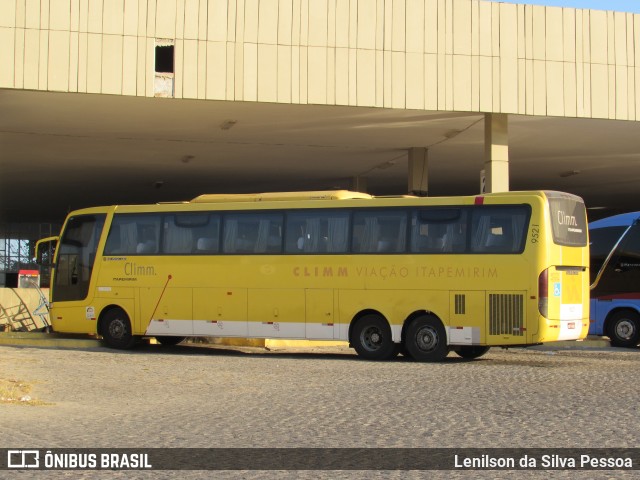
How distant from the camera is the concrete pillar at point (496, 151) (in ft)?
80.7

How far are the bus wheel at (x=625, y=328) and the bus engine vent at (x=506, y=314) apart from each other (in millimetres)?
7408

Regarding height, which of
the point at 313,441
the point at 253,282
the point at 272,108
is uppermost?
the point at 272,108

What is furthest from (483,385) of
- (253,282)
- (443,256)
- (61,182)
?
(61,182)

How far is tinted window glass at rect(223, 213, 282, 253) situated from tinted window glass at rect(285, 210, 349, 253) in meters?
0.28

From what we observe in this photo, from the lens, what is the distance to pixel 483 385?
46.4 ft

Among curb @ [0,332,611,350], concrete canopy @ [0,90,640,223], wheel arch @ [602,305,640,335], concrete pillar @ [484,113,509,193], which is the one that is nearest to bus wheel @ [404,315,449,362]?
curb @ [0,332,611,350]

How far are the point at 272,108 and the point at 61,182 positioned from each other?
68.6 feet

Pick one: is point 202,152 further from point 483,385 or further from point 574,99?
point 483,385

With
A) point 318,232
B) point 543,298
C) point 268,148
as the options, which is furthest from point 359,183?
point 543,298

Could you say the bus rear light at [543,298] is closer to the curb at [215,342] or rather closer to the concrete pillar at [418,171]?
the curb at [215,342]

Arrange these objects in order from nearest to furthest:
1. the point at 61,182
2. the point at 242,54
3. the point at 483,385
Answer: the point at 483,385 → the point at 242,54 → the point at 61,182

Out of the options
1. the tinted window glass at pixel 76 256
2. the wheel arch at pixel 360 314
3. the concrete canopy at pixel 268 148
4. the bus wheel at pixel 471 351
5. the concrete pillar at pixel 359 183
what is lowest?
the bus wheel at pixel 471 351

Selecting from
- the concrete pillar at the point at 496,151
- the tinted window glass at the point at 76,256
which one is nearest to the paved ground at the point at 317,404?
the tinted window glass at the point at 76,256

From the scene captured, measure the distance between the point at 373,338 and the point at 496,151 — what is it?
754cm
